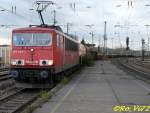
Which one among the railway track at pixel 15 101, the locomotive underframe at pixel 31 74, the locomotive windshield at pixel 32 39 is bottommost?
the railway track at pixel 15 101

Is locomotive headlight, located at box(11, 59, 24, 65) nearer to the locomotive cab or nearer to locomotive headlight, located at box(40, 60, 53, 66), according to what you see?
the locomotive cab

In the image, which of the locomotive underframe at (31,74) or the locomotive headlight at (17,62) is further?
the locomotive headlight at (17,62)

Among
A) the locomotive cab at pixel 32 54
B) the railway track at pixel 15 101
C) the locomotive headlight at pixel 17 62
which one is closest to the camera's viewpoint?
the railway track at pixel 15 101

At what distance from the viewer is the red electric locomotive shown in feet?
79.0

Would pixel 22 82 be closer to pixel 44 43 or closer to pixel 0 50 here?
pixel 44 43

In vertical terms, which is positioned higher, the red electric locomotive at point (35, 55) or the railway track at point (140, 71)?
the red electric locomotive at point (35, 55)

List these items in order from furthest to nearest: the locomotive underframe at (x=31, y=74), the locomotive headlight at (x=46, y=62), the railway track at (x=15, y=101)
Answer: the locomotive headlight at (x=46, y=62)
the locomotive underframe at (x=31, y=74)
the railway track at (x=15, y=101)

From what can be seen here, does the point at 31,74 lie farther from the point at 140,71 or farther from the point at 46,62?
the point at 140,71

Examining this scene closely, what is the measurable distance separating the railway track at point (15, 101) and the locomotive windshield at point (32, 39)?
8.41 feet

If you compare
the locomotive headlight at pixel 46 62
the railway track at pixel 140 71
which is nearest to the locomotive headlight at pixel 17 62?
the locomotive headlight at pixel 46 62

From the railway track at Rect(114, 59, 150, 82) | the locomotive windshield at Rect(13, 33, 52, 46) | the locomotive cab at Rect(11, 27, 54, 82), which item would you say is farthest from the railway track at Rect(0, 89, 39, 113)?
the railway track at Rect(114, 59, 150, 82)

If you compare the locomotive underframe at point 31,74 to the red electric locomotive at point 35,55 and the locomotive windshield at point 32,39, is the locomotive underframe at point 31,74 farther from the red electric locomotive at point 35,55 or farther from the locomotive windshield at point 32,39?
the locomotive windshield at point 32,39

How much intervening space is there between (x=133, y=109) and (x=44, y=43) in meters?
11.1

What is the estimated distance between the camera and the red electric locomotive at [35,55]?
2409 centimetres
